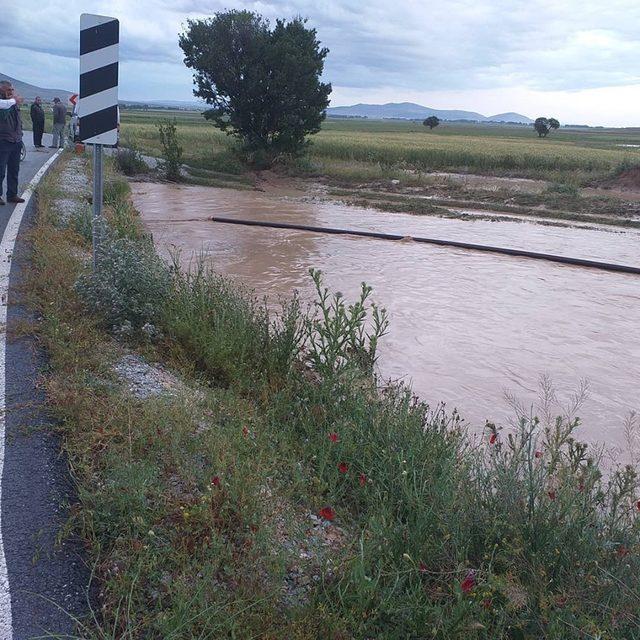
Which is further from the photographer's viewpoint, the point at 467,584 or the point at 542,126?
the point at 542,126

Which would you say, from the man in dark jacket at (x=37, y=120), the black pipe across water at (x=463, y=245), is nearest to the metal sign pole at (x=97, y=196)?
the black pipe across water at (x=463, y=245)

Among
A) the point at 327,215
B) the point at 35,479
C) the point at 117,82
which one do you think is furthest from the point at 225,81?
the point at 35,479

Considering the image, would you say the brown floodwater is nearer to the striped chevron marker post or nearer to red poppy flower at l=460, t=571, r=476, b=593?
the striped chevron marker post

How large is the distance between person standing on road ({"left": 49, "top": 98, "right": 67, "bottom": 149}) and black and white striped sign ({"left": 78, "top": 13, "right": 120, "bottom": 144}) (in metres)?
22.1

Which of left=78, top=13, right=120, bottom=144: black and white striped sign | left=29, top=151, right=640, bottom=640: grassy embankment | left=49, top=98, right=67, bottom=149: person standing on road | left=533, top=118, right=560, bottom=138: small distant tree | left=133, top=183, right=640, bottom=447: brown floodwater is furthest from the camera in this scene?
left=533, top=118, right=560, bottom=138: small distant tree

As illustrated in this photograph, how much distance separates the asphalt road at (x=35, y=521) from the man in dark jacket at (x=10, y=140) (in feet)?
28.2

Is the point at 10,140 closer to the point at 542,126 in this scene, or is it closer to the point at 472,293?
the point at 472,293

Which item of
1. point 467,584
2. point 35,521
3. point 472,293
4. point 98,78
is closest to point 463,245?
point 472,293

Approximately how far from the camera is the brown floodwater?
7949 millimetres

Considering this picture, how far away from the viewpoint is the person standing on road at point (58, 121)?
26359mm

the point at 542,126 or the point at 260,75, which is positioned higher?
the point at 542,126

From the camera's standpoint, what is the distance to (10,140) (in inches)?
484

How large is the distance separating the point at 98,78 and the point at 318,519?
441 cm

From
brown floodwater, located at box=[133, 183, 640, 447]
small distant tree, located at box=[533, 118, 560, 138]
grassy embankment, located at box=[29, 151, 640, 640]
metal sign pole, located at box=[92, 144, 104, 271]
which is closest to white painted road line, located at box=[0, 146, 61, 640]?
grassy embankment, located at box=[29, 151, 640, 640]
